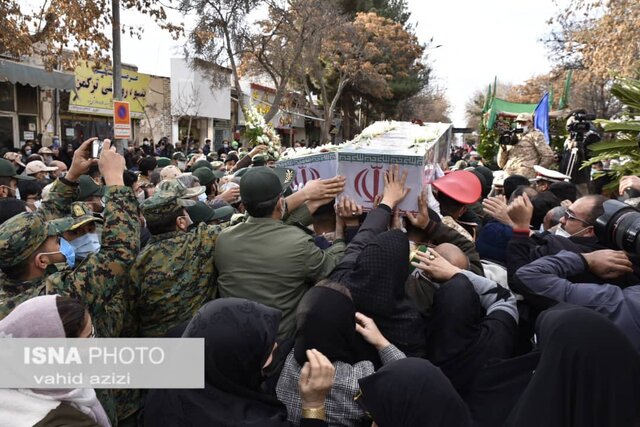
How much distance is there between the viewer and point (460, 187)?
3.46 metres

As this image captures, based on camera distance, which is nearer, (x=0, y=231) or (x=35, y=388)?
(x=35, y=388)

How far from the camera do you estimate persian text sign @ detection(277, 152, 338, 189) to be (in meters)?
3.35

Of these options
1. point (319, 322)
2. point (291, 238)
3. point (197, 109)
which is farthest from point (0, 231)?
point (197, 109)

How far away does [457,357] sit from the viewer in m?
2.25

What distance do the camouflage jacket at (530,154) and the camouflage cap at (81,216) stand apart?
6.18 metres

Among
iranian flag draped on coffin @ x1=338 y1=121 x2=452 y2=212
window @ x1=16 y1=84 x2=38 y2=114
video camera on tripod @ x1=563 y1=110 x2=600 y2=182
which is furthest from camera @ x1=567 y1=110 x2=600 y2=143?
window @ x1=16 y1=84 x2=38 y2=114

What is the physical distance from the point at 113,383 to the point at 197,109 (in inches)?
1222

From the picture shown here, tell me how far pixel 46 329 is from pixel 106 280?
1.84 feet

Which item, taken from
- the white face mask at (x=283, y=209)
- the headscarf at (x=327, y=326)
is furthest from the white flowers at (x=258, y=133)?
the headscarf at (x=327, y=326)

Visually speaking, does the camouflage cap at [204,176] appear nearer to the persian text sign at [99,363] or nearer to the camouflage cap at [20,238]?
the camouflage cap at [20,238]

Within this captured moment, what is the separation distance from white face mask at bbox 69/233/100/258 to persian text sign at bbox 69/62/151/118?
57.5ft

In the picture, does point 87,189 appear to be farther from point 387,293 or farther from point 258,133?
point 258,133

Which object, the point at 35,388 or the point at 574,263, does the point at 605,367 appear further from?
the point at 35,388

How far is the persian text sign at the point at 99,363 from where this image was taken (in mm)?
1724
